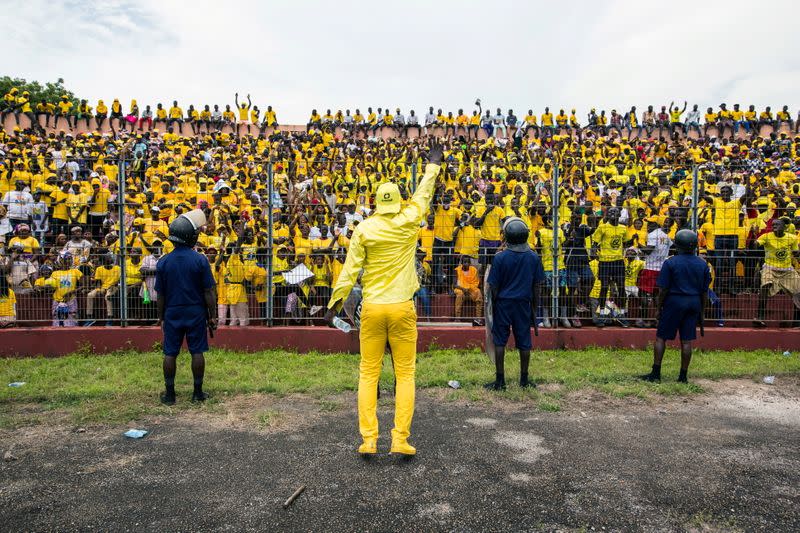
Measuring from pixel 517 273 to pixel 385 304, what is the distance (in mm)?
2492

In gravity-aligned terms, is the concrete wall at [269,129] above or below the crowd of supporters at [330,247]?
above

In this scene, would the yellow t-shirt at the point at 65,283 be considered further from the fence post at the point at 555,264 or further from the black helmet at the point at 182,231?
the fence post at the point at 555,264

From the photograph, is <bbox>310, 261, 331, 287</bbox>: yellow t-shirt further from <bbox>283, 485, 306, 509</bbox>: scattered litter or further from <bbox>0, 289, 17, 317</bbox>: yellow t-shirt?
<bbox>283, 485, 306, 509</bbox>: scattered litter

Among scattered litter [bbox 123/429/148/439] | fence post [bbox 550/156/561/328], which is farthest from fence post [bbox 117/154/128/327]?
fence post [bbox 550/156/561/328]

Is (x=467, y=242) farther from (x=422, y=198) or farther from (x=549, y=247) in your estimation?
(x=422, y=198)

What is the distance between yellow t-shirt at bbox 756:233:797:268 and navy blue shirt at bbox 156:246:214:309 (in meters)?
7.82

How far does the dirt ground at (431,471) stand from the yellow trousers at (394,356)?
30cm

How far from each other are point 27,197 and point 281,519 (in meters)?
9.27

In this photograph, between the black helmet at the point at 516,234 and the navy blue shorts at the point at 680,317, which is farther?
the navy blue shorts at the point at 680,317

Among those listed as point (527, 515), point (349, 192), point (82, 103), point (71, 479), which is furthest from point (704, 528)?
point (82, 103)

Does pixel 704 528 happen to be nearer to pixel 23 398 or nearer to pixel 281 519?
pixel 281 519

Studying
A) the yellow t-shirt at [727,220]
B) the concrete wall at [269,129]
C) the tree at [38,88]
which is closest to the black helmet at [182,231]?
the yellow t-shirt at [727,220]

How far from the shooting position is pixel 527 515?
3.39m

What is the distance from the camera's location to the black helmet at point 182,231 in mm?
5711
